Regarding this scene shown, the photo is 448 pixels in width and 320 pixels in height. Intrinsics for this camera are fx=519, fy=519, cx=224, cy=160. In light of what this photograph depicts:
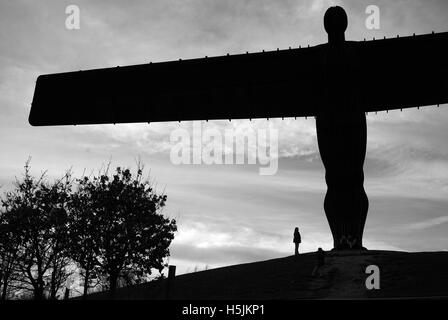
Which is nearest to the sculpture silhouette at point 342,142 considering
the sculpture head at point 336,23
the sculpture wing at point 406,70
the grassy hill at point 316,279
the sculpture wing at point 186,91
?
the sculpture head at point 336,23

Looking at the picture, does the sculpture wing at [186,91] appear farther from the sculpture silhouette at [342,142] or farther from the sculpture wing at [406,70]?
the sculpture wing at [406,70]

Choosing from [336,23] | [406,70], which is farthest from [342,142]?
[336,23]

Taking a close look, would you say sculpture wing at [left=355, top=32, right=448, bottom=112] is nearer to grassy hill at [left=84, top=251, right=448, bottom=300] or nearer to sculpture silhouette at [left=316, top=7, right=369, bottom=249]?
sculpture silhouette at [left=316, top=7, right=369, bottom=249]

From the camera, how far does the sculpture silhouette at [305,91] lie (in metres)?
12.1

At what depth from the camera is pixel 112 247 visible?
26.9 m

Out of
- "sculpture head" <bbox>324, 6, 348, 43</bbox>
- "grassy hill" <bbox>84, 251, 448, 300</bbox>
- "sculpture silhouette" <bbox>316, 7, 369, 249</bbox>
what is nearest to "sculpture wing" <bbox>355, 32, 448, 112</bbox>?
"sculpture head" <bbox>324, 6, 348, 43</bbox>

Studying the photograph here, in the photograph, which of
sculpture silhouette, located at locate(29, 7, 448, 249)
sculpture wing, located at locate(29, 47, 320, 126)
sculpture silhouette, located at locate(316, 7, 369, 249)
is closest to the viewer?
sculpture silhouette, located at locate(316, 7, 369, 249)

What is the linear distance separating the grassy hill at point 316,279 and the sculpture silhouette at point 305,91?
1.72m

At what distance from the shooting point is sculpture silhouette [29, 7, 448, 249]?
12117 millimetres

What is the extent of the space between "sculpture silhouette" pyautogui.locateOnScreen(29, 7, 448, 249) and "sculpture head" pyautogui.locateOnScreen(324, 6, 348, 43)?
0.02m

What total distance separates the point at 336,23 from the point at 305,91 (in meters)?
1.80

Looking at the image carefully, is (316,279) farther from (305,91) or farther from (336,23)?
(336,23)
